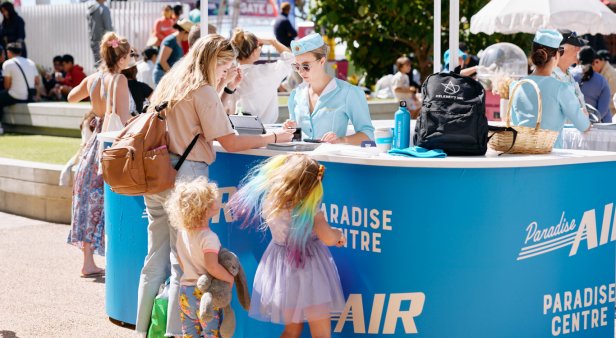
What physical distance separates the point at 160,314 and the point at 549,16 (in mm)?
8196

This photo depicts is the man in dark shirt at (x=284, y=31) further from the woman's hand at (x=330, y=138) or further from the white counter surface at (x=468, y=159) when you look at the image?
the white counter surface at (x=468, y=159)

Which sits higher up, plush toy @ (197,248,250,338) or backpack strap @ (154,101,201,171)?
backpack strap @ (154,101,201,171)

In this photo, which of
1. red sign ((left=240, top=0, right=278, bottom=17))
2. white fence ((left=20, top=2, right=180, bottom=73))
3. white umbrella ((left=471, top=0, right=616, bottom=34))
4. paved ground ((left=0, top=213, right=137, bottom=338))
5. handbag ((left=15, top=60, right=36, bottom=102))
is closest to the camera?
paved ground ((left=0, top=213, right=137, bottom=338))

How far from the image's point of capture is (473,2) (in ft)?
65.9

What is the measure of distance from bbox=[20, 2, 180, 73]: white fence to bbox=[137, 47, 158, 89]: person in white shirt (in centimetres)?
368

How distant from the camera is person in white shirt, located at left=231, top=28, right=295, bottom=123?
7.53 metres

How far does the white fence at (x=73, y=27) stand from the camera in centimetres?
1969

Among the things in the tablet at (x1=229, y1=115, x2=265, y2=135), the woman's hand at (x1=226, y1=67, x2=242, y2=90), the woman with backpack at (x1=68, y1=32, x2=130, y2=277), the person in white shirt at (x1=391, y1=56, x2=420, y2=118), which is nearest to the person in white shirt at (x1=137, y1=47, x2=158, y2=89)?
the person in white shirt at (x1=391, y1=56, x2=420, y2=118)

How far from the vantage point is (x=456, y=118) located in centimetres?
502

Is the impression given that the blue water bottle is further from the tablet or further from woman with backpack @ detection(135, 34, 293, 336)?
the tablet

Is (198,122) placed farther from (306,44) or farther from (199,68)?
(306,44)

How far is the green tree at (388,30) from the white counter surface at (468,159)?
1507cm

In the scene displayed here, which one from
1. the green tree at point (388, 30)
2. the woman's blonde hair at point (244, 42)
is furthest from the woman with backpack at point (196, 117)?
the green tree at point (388, 30)

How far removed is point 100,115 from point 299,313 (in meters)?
3.42
